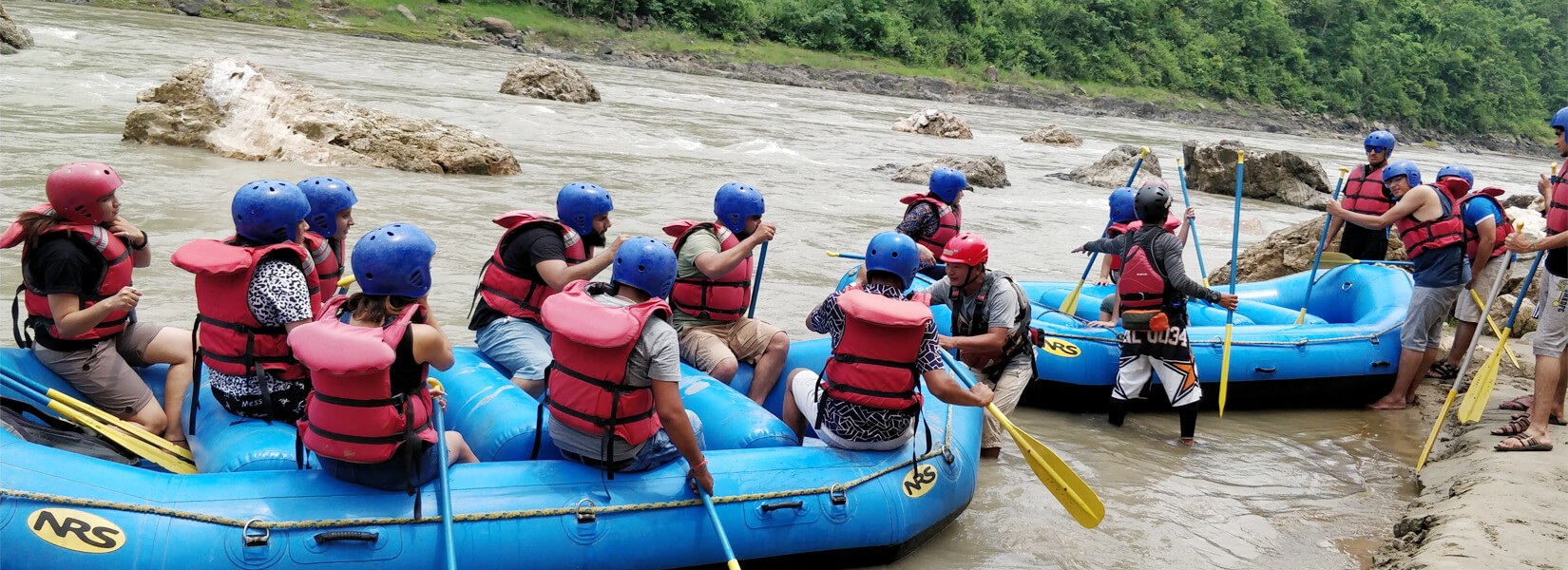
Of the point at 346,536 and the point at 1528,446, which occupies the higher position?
the point at 346,536

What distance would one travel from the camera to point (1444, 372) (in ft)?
24.9

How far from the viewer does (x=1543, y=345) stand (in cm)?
555

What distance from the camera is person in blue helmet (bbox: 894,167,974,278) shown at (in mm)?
7070

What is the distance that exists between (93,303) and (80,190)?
0.43 metres

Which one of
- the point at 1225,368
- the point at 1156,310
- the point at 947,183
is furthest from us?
the point at 947,183

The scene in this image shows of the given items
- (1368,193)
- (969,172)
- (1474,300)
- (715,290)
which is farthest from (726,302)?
(969,172)

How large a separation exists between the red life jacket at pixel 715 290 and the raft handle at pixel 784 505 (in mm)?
1453

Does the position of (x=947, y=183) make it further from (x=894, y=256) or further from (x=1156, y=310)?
(x=894, y=256)

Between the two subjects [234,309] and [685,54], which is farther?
[685,54]

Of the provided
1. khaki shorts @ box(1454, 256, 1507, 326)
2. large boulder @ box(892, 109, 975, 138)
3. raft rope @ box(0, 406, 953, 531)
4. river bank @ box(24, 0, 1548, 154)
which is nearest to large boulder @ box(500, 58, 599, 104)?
large boulder @ box(892, 109, 975, 138)

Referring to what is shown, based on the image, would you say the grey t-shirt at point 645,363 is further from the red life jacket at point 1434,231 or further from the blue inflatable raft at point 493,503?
the red life jacket at point 1434,231

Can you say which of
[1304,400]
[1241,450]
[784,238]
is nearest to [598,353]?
[1241,450]

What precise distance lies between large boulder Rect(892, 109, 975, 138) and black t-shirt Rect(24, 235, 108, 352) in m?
22.0

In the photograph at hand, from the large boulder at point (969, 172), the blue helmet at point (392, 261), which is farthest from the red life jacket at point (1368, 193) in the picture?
the large boulder at point (969, 172)
